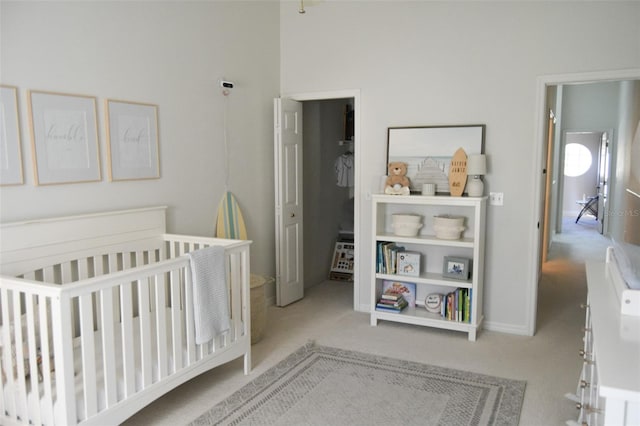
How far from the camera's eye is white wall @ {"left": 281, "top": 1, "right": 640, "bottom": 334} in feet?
11.4

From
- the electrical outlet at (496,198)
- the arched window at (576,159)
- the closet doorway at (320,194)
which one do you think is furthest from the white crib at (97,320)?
the arched window at (576,159)

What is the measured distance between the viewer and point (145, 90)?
3.18 meters

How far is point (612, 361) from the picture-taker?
1314mm

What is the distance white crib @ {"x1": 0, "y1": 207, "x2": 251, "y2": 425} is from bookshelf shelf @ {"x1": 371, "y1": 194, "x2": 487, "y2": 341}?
139 cm

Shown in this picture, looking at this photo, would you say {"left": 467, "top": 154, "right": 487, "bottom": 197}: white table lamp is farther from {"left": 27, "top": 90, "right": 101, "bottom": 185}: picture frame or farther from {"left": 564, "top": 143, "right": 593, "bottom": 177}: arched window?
{"left": 564, "top": 143, "right": 593, "bottom": 177}: arched window

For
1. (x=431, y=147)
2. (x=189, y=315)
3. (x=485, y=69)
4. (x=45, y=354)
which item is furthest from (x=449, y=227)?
(x=45, y=354)

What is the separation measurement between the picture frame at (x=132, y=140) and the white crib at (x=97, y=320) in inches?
10.8

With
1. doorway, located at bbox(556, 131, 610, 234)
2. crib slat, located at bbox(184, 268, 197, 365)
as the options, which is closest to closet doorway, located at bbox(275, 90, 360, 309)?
crib slat, located at bbox(184, 268, 197, 365)

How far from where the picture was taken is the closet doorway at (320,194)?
454 cm

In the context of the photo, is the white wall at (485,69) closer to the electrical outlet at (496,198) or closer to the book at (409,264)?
the electrical outlet at (496,198)

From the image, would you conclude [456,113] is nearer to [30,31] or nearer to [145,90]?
[145,90]

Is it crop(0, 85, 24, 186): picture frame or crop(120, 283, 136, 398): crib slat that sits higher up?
crop(0, 85, 24, 186): picture frame

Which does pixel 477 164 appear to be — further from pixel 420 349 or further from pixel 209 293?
pixel 209 293

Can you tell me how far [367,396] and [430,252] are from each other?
1.62 m
